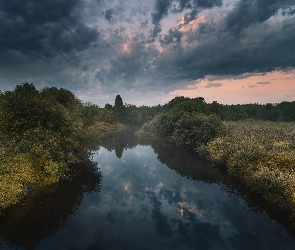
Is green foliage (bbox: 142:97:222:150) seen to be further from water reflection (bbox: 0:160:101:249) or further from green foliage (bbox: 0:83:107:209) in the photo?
water reflection (bbox: 0:160:101:249)

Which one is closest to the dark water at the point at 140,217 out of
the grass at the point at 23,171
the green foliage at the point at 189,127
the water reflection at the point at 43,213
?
the water reflection at the point at 43,213

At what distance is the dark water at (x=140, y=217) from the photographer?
18.7 m

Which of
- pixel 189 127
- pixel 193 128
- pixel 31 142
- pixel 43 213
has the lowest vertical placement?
pixel 43 213

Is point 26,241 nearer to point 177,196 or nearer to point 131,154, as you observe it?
point 177,196

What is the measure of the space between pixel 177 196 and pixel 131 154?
1108 inches

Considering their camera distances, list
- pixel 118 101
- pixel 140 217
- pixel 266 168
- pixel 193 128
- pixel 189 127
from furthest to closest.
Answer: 1. pixel 118 101
2. pixel 189 127
3. pixel 193 128
4. pixel 266 168
5. pixel 140 217

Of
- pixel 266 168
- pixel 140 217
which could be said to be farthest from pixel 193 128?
pixel 140 217

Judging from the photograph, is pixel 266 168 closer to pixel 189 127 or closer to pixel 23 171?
pixel 23 171

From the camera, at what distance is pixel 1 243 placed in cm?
1833

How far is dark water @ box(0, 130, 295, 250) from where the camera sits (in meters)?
18.7

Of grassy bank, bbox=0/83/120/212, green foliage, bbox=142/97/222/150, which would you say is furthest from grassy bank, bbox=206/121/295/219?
grassy bank, bbox=0/83/120/212

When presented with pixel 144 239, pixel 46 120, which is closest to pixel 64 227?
pixel 144 239

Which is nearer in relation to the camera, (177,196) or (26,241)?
(26,241)

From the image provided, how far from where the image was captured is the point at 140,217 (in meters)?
23.0
